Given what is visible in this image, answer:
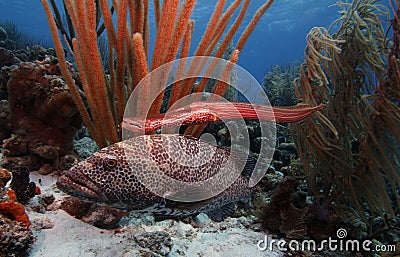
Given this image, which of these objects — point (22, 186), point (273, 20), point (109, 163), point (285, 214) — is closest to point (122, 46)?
point (109, 163)

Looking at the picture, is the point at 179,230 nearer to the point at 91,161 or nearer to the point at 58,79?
the point at 91,161

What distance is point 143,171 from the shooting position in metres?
1.89

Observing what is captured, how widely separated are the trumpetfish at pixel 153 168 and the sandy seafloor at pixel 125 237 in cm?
81

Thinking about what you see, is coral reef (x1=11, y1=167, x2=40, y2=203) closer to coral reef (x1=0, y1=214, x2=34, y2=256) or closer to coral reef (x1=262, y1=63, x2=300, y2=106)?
coral reef (x1=0, y1=214, x2=34, y2=256)

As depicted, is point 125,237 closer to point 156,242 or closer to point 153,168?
point 156,242

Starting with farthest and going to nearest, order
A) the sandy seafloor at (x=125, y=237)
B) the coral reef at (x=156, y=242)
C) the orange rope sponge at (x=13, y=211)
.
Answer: the coral reef at (x=156, y=242), the sandy seafloor at (x=125, y=237), the orange rope sponge at (x=13, y=211)

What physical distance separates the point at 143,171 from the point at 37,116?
8.75 ft

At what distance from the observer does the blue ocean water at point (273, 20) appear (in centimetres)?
3584

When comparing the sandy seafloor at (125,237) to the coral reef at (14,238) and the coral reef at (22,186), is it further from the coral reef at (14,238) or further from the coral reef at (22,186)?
the coral reef at (22,186)

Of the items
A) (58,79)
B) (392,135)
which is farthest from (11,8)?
(392,135)

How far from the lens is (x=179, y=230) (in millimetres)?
3295

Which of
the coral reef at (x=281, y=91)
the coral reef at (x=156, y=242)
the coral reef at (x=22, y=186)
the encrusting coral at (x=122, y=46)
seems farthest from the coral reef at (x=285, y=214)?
the coral reef at (x=281, y=91)

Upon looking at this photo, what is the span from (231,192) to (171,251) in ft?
3.52

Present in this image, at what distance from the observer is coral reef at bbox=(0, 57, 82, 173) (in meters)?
3.59
